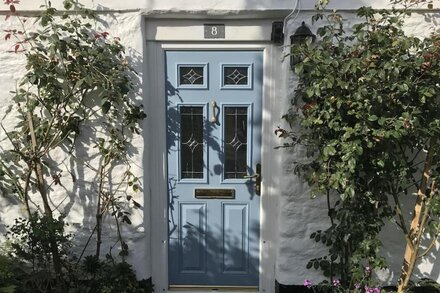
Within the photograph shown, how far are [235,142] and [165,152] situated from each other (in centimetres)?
63

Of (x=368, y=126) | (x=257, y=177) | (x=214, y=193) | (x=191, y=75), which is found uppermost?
(x=191, y=75)

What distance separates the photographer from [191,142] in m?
3.96

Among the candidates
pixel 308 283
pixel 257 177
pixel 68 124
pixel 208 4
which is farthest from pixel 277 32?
pixel 308 283

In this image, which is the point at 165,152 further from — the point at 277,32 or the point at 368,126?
the point at 368,126

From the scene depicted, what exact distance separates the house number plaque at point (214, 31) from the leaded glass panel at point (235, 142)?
0.62 metres

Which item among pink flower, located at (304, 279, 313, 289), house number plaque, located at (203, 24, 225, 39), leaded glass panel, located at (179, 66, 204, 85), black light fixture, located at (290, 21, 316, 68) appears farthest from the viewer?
leaded glass panel, located at (179, 66, 204, 85)

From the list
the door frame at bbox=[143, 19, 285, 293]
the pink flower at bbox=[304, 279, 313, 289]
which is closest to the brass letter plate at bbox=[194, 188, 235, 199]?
the door frame at bbox=[143, 19, 285, 293]

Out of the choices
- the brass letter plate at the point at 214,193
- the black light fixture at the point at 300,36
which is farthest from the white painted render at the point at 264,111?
the brass letter plate at the point at 214,193

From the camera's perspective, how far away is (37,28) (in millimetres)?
3697

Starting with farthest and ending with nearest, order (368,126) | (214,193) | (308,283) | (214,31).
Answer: (214,193)
(214,31)
(308,283)
(368,126)

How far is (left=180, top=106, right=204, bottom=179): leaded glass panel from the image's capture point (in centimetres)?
393

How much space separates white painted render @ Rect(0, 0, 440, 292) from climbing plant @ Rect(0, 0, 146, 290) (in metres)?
0.10

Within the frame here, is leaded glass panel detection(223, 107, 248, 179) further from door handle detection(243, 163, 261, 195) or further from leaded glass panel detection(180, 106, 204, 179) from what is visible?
leaded glass panel detection(180, 106, 204, 179)

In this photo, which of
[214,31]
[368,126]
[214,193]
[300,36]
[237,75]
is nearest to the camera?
[368,126]
